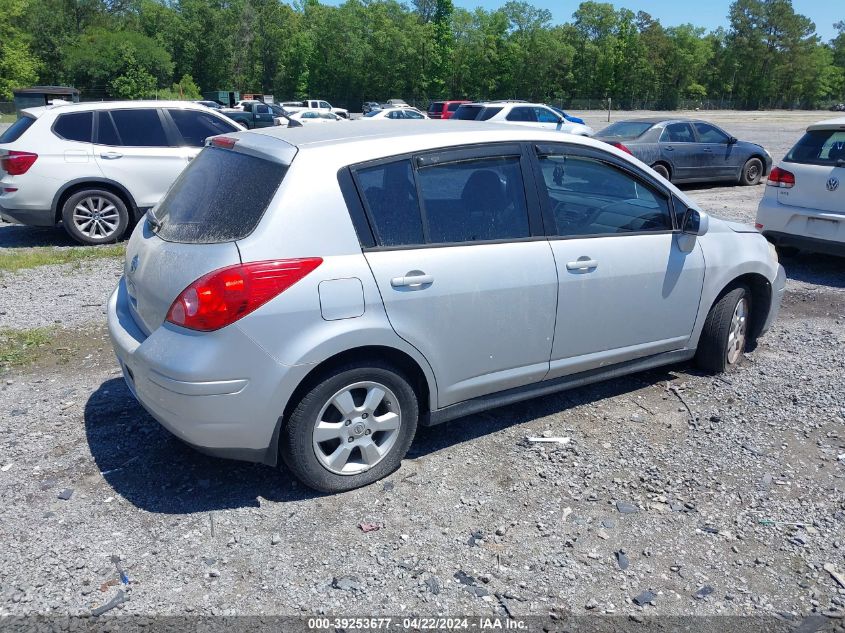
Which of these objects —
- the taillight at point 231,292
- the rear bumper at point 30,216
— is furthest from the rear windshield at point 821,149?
the rear bumper at point 30,216

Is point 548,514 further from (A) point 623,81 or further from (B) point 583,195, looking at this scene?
(A) point 623,81

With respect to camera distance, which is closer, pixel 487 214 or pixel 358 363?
pixel 358 363

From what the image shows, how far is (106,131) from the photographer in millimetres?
9430

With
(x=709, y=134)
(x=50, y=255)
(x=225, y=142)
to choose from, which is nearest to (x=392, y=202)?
(x=225, y=142)

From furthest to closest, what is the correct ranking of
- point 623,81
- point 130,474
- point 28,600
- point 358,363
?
point 623,81
point 130,474
point 358,363
point 28,600

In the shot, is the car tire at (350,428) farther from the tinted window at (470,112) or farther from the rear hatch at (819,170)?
the tinted window at (470,112)

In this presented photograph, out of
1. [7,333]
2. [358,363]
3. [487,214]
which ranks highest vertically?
[487,214]

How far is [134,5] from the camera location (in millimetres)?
89000

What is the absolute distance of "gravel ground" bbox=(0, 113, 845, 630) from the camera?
3.05 m

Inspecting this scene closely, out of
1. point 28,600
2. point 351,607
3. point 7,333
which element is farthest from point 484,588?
point 7,333

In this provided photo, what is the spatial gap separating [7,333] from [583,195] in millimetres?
4718

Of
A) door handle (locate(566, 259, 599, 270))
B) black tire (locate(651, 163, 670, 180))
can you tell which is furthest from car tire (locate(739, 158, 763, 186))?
door handle (locate(566, 259, 599, 270))

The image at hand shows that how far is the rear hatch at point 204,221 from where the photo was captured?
3.44 metres

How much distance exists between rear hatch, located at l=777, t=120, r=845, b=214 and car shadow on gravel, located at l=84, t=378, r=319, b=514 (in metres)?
6.76
